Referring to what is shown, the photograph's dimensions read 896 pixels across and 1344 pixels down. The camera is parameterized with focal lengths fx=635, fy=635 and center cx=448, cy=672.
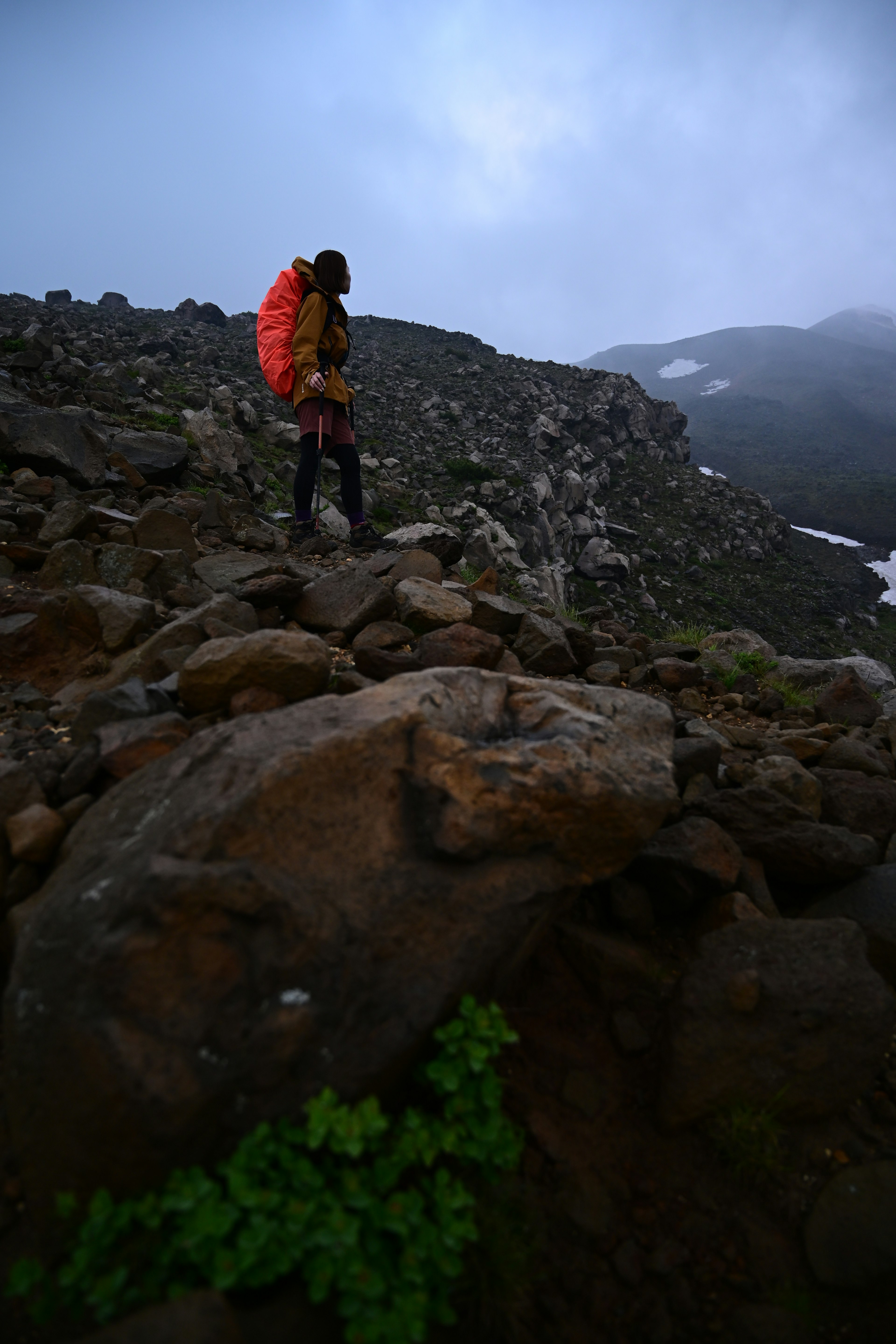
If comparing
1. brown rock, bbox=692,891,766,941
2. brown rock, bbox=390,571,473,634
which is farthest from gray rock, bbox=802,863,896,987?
brown rock, bbox=390,571,473,634

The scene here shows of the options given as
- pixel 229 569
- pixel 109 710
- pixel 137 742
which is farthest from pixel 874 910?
pixel 229 569

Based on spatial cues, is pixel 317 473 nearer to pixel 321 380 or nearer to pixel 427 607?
pixel 321 380

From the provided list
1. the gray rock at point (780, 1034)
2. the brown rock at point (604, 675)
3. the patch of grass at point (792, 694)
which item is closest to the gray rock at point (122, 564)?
the brown rock at point (604, 675)

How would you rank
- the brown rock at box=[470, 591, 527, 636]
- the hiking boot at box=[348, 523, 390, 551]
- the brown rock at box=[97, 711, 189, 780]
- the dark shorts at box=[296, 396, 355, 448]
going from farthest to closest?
1. the hiking boot at box=[348, 523, 390, 551]
2. the dark shorts at box=[296, 396, 355, 448]
3. the brown rock at box=[470, 591, 527, 636]
4. the brown rock at box=[97, 711, 189, 780]

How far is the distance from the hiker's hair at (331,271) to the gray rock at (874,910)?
6.36m

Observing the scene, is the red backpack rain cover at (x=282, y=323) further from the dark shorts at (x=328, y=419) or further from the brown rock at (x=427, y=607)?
the brown rock at (x=427, y=607)

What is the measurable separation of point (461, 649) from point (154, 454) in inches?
217

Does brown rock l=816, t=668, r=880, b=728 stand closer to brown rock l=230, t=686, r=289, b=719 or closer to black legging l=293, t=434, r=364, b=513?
brown rock l=230, t=686, r=289, b=719

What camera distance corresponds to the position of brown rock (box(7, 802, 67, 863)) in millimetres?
2236

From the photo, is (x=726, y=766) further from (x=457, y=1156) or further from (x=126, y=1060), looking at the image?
(x=126, y=1060)

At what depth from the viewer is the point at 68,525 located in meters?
4.92

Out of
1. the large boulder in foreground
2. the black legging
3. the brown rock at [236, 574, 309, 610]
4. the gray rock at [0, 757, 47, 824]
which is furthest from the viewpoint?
the black legging

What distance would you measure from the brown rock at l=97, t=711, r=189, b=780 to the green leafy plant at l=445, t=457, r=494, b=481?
18.8 m

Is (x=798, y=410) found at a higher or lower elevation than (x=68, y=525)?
higher
